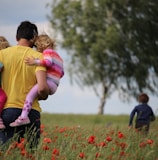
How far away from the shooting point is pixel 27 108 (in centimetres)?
618

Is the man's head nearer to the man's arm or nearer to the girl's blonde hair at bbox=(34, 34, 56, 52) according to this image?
the girl's blonde hair at bbox=(34, 34, 56, 52)

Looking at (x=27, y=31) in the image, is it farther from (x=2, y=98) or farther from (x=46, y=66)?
(x=2, y=98)

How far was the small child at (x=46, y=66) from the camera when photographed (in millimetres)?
6156

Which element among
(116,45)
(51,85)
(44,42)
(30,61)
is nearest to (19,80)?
(30,61)

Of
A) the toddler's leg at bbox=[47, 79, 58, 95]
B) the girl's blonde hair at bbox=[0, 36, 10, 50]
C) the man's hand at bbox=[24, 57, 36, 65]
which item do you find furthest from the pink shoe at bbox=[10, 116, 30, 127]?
the girl's blonde hair at bbox=[0, 36, 10, 50]

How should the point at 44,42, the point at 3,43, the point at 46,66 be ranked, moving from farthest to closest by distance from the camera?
the point at 3,43, the point at 44,42, the point at 46,66

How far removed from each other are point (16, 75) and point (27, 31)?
52cm

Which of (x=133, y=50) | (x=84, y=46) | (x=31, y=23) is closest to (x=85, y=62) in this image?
(x=84, y=46)

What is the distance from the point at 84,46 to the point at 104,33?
5.81ft

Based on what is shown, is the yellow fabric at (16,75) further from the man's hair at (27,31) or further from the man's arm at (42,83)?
the man's hair at (27,31)

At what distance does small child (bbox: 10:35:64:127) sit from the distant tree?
3279cm

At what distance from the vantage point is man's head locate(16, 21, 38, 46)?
249 inches

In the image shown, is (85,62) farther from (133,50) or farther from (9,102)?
(9,102)

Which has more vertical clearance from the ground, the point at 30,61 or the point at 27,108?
the point at 30,61
